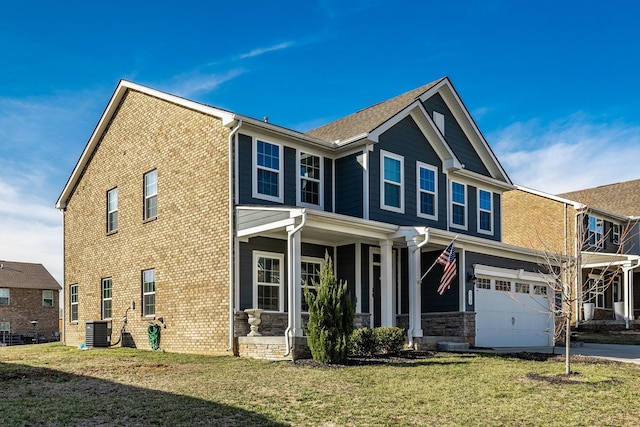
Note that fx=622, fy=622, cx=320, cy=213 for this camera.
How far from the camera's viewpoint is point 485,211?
22.8 metres

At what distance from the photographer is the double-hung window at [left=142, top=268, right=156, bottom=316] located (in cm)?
1831

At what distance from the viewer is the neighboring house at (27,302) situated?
42.0 meters

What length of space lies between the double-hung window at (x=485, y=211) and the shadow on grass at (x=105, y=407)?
598 inches

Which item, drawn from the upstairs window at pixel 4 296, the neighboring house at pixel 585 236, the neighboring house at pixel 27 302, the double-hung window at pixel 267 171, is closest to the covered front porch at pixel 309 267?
the double-hung window at pixel 267 171

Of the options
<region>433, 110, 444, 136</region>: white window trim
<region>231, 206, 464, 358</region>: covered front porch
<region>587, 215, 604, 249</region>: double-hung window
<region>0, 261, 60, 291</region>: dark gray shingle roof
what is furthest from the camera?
<region>0, 261, 60, 291</region>: dark gray shingle roof

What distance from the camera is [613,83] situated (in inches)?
734

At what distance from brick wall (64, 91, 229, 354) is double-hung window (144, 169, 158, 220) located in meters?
0.22

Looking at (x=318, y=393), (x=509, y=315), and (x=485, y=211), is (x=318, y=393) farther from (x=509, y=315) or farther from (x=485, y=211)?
(x=485, y=211)

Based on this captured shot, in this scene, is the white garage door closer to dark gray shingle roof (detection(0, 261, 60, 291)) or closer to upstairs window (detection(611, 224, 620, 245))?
upstairs window (detection(611, 224, 620, 245))

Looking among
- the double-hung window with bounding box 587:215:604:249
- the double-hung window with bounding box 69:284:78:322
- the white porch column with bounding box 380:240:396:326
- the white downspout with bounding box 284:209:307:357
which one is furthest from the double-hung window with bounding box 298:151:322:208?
the double-hung window with bounding box 587:215:604:249

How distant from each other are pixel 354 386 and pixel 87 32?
10.1 m

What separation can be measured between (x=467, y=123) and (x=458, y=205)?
319 centimetres

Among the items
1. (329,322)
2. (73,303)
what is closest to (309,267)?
(329,322)

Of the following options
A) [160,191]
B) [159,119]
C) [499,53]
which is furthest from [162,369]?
[499,53]
